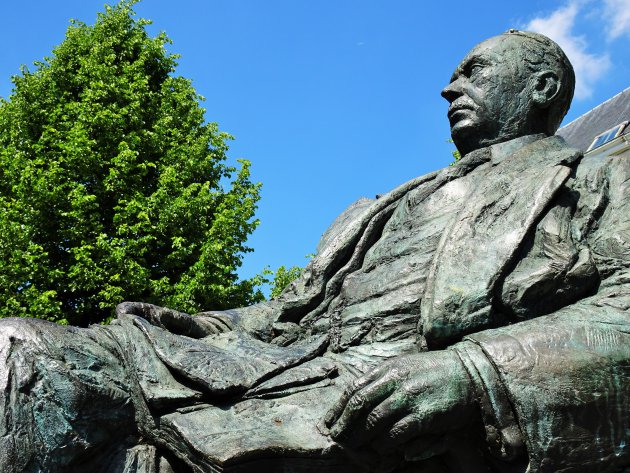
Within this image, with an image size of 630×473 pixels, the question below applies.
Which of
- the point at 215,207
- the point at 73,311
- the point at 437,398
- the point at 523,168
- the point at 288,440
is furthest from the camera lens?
the point at 215,207

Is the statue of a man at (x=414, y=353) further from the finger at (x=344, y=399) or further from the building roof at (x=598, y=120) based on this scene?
the building roof at (x=598, y=120)

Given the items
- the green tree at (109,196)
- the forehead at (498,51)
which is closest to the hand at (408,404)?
the forehead at (498,51)

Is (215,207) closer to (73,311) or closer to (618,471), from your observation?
(73,311)

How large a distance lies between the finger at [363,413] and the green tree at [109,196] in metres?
11.1

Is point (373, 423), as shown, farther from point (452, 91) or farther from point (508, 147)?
point (452, 91)

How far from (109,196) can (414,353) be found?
1301 cm


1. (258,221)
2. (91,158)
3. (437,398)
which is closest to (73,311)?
(91,158)

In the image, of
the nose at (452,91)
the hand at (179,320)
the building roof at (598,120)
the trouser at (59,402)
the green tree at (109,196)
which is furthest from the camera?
the building roof at (598,120)

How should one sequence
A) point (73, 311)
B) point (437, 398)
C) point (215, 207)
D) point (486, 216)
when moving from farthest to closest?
point (215, 207) < point (73, 311) < point (486, 216) < point (437, 398)

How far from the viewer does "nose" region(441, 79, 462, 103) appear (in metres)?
4.72

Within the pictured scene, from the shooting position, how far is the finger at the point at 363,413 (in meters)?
3.01

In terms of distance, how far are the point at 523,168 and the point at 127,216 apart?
11.7m

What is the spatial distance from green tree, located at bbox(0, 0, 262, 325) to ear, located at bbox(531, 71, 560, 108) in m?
10.2

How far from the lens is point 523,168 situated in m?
4.10
